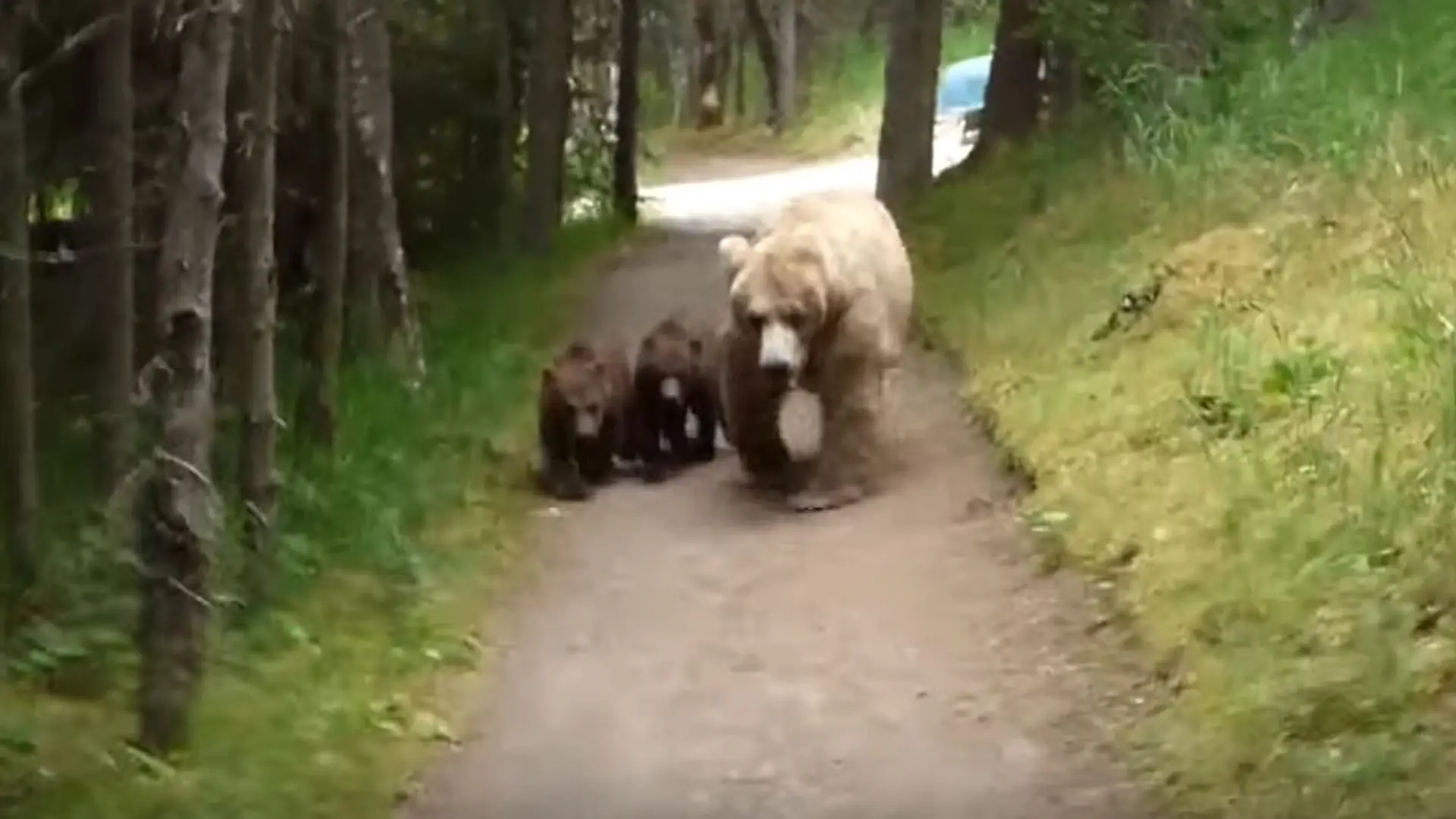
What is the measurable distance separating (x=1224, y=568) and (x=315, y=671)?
2822mm

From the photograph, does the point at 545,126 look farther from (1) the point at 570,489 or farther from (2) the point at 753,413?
(2) the point at 753,413

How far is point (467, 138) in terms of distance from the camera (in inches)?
725

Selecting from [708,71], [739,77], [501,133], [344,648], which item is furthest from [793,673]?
[739,77]

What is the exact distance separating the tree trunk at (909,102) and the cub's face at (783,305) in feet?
24.1

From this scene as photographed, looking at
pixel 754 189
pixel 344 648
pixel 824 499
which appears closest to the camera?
pixel 344 648

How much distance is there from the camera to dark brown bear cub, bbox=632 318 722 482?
10.4 metres

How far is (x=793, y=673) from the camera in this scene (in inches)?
272

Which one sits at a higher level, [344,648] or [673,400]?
[673,400]

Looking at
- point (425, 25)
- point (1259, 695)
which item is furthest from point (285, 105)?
point (1259, 695)

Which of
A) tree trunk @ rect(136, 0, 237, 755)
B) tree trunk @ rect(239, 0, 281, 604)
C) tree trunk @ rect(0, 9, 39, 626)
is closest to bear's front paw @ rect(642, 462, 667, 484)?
tree trunk @ rect(239, 0, 281, 604)

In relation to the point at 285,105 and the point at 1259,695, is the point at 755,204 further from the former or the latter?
the point at 1259,695

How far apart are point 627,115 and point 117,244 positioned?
14219 mm

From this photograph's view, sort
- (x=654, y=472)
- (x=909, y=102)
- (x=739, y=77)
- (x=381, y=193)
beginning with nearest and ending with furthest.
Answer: (x=654, y=472), (x=381, y=193), (x=909, y=102), (x=739, y=77)

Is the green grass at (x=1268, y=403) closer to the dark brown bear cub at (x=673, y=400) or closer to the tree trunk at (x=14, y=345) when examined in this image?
the dark brown bear cub at (x=673, y=400)
